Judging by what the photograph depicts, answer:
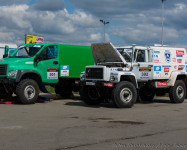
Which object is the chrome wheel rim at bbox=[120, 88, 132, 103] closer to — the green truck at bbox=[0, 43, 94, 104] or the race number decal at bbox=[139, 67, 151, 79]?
the race number decal at bbox=[139, 67, 151, 79]

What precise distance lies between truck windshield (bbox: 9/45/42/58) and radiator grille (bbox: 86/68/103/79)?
2838mm

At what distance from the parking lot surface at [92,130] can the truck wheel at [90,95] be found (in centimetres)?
278

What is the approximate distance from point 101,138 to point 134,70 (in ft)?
23.4

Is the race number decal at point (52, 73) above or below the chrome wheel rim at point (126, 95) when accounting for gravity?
above

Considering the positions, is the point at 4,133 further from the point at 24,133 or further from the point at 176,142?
the point at 176,142

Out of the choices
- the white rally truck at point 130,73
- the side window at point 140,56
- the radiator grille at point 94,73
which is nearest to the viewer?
the white rally truck at point 130,73

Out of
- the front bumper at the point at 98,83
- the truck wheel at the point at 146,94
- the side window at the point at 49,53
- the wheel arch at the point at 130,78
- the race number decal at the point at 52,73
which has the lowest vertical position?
the truck wheel at the point at 146,94

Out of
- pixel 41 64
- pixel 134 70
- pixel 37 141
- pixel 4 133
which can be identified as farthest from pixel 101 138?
pixel 41 64

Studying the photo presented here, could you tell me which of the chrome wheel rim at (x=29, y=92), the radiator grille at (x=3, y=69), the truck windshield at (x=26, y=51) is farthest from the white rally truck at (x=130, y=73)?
the radiator grille at (x=3, y=69)

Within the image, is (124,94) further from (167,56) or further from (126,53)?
(167,56)

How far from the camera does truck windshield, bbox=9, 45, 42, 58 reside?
596 inches

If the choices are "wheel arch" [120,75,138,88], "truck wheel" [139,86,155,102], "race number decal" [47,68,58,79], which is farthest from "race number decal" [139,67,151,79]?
"race number decal" [47,68,58,79]

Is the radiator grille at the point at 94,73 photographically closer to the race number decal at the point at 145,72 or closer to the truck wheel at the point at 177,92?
the race number decal at the point at 145,72

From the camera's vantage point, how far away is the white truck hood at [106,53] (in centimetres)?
1393
